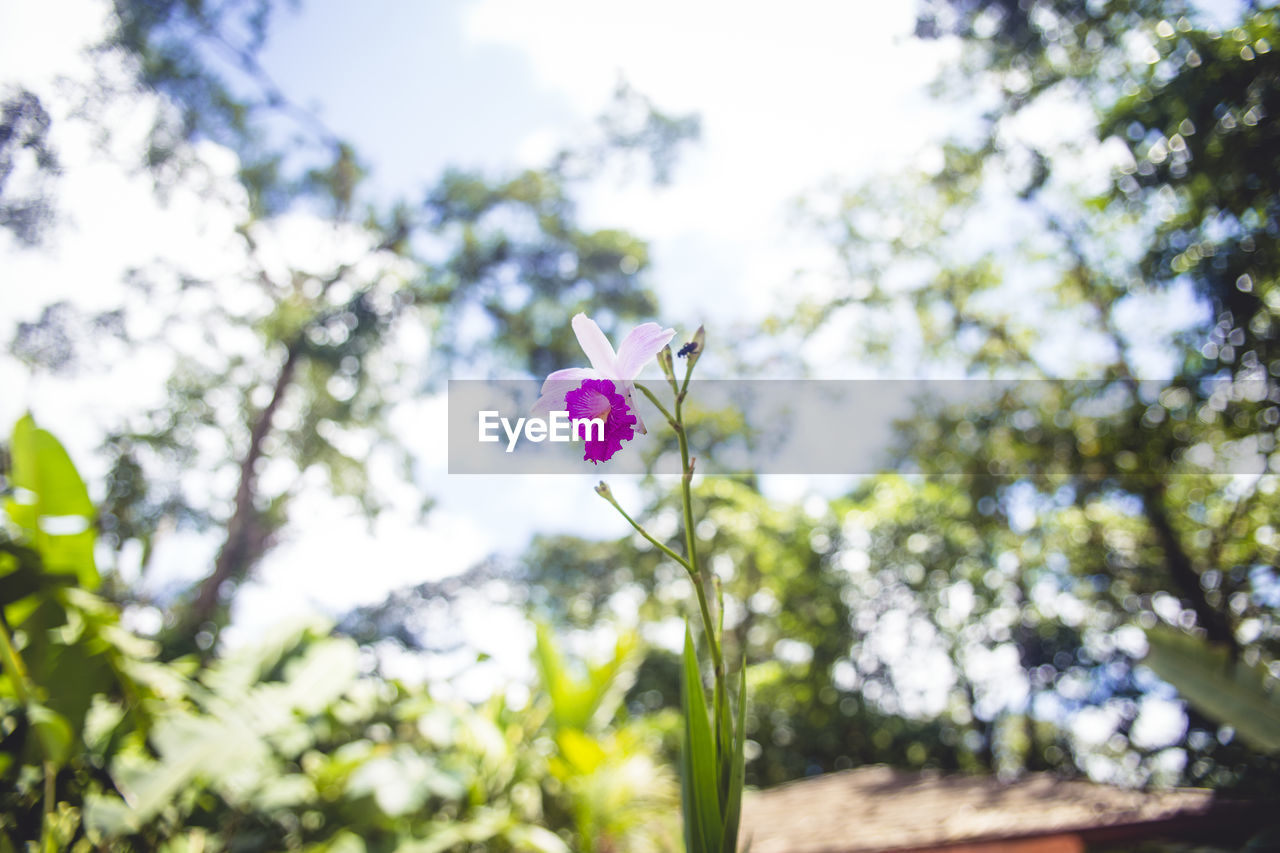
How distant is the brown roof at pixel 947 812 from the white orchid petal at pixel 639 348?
2.97 m

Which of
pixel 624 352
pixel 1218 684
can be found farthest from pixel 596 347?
pixel 1218 684

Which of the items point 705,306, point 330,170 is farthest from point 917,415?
point 330,170

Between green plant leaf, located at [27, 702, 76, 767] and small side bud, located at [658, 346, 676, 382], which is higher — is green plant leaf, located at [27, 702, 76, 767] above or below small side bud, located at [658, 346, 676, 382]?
below

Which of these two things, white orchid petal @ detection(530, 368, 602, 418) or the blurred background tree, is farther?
the blurred background tree

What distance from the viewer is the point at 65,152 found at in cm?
733

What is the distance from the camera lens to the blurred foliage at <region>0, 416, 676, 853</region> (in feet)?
4.86

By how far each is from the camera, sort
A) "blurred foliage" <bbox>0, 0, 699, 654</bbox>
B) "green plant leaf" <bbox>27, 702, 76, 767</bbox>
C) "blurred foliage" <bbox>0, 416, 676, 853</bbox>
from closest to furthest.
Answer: "green plant leaf" <bbox>27, 702, 76, 767</bbox>
"blurred foliage" <bbox>0, 416, 676, 853</bbox>
"blurred foliage" <bbox>0, 0, 699, 654</bbox>

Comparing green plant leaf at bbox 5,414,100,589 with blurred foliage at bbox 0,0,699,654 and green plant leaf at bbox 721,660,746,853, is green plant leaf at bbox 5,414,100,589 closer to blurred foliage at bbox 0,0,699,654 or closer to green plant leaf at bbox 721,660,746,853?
green plant leaf at bbox 721,660,746,853

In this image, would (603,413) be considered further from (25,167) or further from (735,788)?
(25,167)

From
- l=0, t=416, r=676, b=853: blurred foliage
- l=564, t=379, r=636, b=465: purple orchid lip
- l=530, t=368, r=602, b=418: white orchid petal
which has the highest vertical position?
l=530, t=368, r=602, b=418: white orchid petal

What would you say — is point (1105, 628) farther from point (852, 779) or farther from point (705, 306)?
point (705, 306)

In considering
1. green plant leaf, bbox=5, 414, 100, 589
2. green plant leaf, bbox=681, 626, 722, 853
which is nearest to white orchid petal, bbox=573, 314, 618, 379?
green plant leaf, bbox=681, 626, 722, 853

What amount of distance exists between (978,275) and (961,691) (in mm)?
5934

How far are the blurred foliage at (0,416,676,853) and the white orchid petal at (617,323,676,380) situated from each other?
4.22 ft
